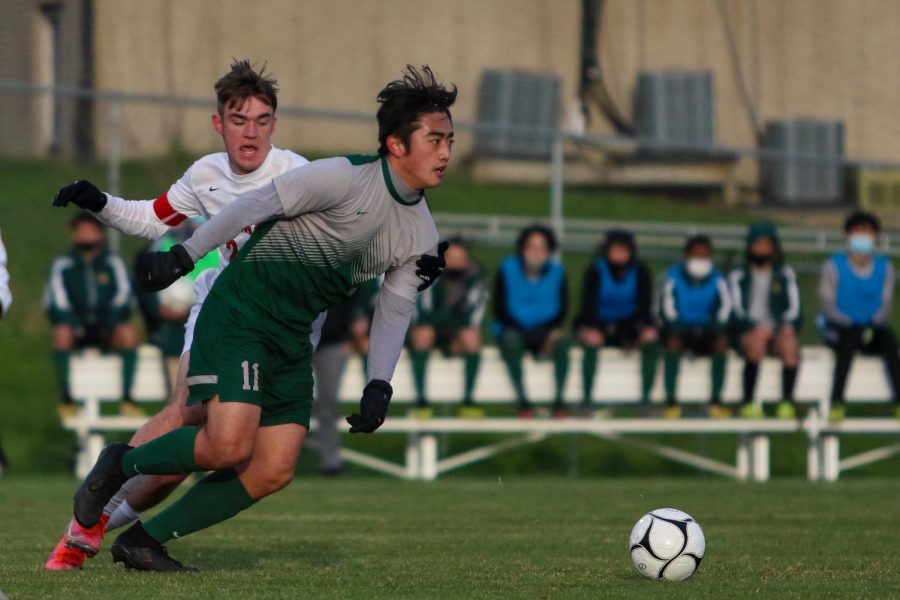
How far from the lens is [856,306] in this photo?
14.1 metres

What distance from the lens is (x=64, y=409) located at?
13.3 meters

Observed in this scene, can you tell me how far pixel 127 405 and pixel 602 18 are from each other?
15298 millimetres

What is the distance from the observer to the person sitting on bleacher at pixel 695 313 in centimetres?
1384

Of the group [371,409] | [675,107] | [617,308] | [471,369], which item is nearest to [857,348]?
[617,308]

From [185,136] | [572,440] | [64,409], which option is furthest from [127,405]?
[185,136]

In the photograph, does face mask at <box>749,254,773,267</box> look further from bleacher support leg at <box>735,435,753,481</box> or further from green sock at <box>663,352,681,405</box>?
bleacher support leg at <box>735,435,753,481</box>

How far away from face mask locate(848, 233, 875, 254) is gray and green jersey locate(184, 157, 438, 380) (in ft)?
28.6

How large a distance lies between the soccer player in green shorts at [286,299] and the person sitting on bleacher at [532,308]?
7263 millimetres

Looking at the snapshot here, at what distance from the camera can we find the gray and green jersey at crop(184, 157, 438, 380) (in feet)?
19.5

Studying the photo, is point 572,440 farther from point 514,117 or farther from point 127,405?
point 514,117

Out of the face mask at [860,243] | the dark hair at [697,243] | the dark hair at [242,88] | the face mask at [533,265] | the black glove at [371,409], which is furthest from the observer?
the face mask at [860,243]

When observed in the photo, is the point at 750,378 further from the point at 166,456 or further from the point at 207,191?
the point at 166,456

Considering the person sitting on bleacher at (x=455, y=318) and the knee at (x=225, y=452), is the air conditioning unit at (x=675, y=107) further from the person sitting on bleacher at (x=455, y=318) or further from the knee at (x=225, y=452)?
the knee at (x=225, y=452)

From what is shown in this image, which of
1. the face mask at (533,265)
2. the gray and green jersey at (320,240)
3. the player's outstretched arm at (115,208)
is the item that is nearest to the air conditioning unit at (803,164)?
the face mask at (533,265)
